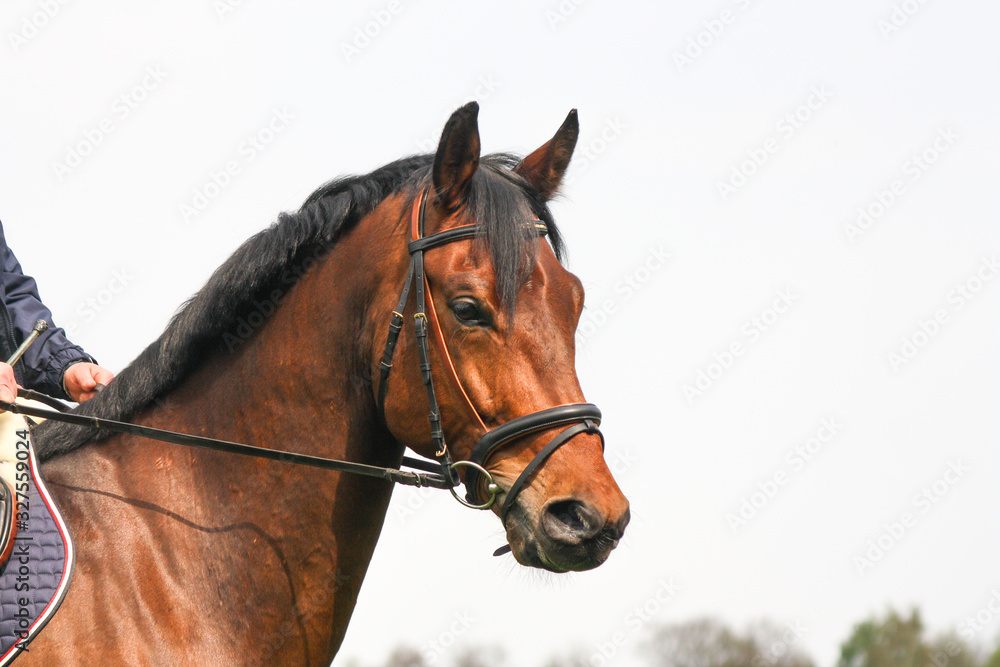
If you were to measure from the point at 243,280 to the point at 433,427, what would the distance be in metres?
1.15

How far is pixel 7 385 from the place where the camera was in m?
3.85

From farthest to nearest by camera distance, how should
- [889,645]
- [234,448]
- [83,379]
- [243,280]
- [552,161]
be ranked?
[889,645] → [83,379] → [552,161] → [243,280] → [234,448]

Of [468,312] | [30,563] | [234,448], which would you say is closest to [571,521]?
[468,312]

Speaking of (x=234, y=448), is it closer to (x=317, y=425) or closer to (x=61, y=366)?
(x=317, y=425)

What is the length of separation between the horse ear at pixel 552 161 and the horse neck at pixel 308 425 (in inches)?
32.7

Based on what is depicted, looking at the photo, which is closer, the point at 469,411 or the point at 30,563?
the point at 30,563

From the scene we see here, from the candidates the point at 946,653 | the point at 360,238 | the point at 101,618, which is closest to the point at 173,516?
the point at 101,618

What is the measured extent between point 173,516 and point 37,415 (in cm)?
75

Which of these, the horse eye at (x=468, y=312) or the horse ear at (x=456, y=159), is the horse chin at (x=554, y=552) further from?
the horse ear at (x=456, y=159)

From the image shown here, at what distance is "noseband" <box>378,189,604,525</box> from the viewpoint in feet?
11.3

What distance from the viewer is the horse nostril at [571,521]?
10.7ft

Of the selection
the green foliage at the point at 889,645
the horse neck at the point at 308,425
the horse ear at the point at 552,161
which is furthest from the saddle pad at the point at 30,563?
the green foliage at the point at 889,645

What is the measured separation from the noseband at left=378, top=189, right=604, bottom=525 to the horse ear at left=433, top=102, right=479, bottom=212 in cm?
14

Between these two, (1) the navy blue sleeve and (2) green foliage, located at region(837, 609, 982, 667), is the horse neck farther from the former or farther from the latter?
(2) green foliage, located at region(837, 609, 982, 667)
